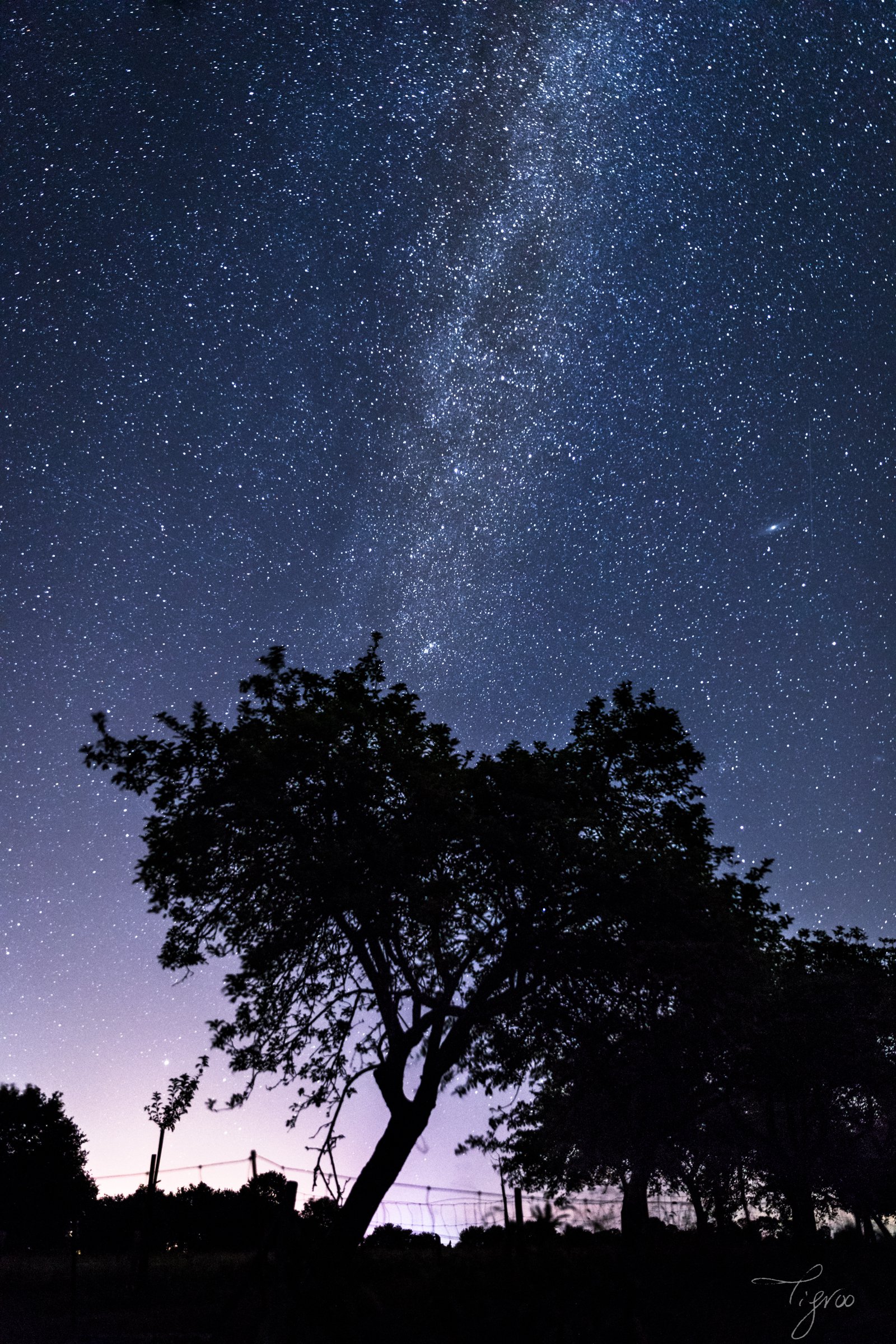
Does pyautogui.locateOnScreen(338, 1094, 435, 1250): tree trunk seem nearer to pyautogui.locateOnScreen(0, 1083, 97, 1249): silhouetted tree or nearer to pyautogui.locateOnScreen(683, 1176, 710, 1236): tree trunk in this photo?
pyautogui.locateOnScreen(683, 1176, 710, 1236): tree trunk

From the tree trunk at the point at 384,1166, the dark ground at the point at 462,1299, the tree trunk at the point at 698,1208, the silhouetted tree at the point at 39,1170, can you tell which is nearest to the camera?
the dark ground at the point at 462,1299

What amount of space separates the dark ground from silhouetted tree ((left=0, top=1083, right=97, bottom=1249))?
82.1 feet

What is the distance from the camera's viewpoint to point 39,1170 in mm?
47719

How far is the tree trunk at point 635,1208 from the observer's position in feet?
73.5

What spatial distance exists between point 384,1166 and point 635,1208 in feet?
25.7

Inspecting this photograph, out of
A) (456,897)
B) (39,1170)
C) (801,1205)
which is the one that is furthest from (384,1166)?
(39,1170)

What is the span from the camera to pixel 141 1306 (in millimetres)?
16500

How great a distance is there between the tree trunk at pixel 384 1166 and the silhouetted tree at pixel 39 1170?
101ft

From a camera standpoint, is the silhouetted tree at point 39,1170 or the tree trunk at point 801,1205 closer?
the tree trunk at point 801,1205
